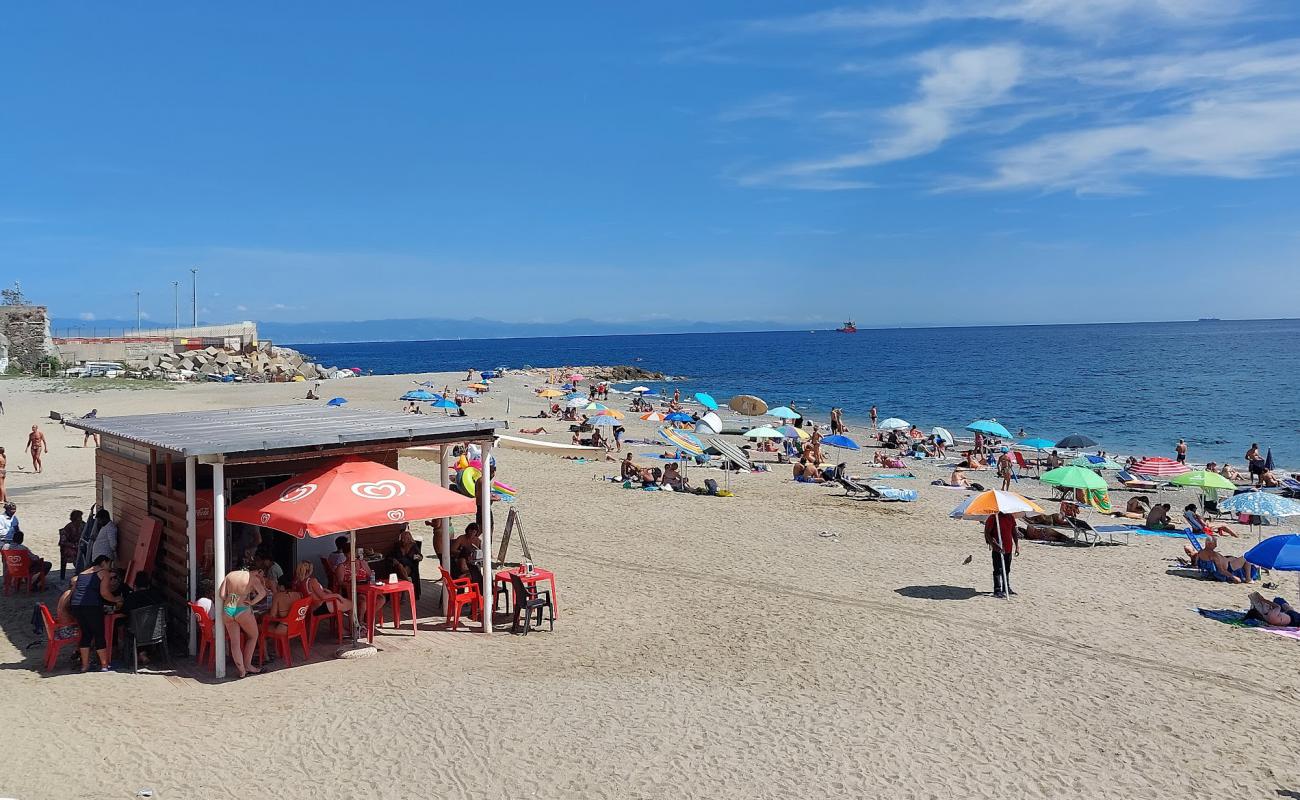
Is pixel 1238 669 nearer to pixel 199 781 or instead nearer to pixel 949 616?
pixel 949 616

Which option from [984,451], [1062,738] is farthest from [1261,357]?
[1062,738]

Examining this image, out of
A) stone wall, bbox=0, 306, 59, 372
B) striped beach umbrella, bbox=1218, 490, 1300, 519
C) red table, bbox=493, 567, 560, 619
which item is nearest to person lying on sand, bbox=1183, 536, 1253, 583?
striped beach umbrella, bbox=1218, 490, 1300, 519

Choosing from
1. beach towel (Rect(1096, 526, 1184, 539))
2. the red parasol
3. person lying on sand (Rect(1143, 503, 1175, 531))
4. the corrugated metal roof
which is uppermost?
→ the corrugated metal roof

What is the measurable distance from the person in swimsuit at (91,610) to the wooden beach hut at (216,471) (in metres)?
0.73

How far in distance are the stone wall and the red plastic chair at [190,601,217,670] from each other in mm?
51116

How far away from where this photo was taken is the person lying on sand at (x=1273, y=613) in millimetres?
10414

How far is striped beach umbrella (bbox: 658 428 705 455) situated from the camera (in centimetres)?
1958

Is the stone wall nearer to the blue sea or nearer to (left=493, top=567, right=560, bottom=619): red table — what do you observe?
the blue sea

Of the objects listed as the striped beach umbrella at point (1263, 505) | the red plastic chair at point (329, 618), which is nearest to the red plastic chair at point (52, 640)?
the red plastic chair at point (329, 618)

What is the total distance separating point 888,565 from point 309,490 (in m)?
8.50

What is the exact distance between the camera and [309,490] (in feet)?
28.5

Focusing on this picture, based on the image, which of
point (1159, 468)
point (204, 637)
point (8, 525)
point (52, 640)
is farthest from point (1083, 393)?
point (52, 640)

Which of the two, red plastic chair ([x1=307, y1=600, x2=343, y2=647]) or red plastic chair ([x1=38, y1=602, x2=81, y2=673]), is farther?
red plastic chair ([x1=307, y1=600, x2=343, y2=647])

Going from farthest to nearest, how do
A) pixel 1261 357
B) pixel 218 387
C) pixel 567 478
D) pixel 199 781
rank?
pixel 1261 357 < pixel 218 387 < pixel 567 478 < pixel 199 781
